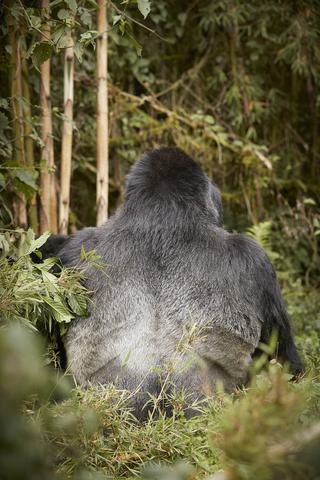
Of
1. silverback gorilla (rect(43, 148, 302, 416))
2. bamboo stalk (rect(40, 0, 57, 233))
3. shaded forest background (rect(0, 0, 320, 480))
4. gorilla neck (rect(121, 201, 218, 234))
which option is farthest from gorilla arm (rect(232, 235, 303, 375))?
bamboo stalk (rect(40, 0, 57, 233))

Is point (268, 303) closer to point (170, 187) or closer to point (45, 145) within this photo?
point (170, 187)

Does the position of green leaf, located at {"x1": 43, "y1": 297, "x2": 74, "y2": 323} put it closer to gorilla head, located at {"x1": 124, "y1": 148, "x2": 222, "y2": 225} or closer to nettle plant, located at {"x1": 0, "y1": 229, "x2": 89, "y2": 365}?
nettle plant, located at {"x1": 0, "y1": 229, "x2": 89, "y2": 365}

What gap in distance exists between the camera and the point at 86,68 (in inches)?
162

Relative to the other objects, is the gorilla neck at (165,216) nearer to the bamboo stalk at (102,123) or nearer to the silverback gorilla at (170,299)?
the silverback gorilla at (170,299)

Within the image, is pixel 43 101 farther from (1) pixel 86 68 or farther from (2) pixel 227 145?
(2) pixel 227 145

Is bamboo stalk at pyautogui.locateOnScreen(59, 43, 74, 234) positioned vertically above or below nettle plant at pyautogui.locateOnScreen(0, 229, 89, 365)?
above

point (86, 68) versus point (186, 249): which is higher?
point (86, 68)

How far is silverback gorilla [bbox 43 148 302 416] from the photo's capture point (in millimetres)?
2049

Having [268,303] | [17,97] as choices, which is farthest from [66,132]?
[268,303]

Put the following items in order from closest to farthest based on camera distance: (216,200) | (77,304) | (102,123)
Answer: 1. (77,304)
2. (216,200)
3. (102,123)

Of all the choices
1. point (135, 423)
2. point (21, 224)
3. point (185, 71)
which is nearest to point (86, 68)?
point (185, 71)

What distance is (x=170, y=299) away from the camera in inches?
81.8

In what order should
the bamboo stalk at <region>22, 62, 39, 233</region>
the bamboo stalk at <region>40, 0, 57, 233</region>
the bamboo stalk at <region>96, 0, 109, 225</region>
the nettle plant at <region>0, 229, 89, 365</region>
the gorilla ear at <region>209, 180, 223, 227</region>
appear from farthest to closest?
1. the bamboo stalk at <region>96, 0, 109, 225</region>
2. the bamboo stalk at <region>40, 0, 57, 233</region>
3. the bamboo stalk at <region>22, 62, 39, 233</region>
4. the gorilla ear at <region>209, 180, 223, 227</region>
5. the nettle plant at <region>0, 229, 89, 365</region>

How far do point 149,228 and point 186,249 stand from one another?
0.15 m
